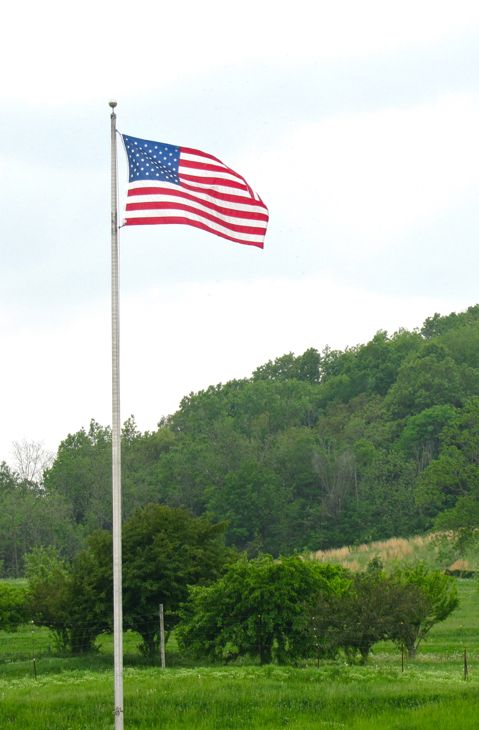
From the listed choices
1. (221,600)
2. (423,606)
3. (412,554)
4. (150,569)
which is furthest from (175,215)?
(412,554)

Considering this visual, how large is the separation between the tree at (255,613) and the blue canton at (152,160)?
64.4 feet

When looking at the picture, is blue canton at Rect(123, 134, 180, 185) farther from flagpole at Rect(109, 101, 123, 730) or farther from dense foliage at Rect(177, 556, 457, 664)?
dense foliage at Rect(177, 556, 457, 664)

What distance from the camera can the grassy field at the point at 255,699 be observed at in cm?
2589

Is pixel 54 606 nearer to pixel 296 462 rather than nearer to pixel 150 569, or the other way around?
pixel 150 569

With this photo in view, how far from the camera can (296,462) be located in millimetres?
117250

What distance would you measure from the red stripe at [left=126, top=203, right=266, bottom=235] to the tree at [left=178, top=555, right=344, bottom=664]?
18.8 meters

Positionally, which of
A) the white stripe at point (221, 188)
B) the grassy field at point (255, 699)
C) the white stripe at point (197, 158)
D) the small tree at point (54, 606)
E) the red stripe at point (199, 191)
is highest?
the white stripe at point (197, 158)

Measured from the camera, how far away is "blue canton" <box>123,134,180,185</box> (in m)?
19.8

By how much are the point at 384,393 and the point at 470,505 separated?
67.2 metres

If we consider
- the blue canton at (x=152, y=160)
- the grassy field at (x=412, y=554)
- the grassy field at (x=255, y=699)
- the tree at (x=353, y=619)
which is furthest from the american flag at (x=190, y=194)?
the grassy field at (x=412, y=554)

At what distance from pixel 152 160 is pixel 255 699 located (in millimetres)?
13559

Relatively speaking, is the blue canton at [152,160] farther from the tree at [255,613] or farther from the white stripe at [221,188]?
the tree at [255,613]

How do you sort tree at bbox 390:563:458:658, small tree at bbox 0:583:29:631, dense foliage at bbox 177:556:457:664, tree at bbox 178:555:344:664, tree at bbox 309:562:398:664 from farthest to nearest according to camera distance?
small tree at bbox 0:583:29:631, tree at bbox 390:563:458:658, tree at bbox 178:555:344:664, dense foliage at bbox 177:556:457:664, tree at bbox 309:562:398:664

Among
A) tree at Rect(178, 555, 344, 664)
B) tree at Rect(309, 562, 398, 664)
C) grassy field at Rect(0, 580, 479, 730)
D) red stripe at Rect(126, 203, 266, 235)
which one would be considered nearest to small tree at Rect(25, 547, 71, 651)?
tree at Rect(178, 555, 344, 664)
